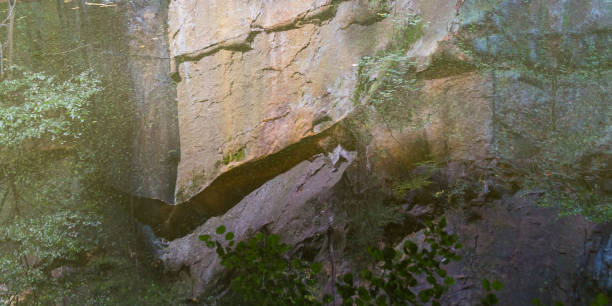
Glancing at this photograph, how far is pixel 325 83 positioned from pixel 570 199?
6.94 feet

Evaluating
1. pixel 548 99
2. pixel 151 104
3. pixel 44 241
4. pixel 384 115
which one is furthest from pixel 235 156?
pixel 548 99

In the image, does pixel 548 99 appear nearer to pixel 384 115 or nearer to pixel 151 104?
pixel 384 115

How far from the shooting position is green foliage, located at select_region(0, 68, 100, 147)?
14.1ft

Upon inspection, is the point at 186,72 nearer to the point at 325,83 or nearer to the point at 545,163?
the point at 325,83

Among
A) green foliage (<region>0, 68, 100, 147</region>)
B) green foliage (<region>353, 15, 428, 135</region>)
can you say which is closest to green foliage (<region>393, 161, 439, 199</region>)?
green foliage (<region>353, 15, 428, 135</region>)

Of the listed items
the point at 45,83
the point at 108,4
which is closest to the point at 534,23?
the point at 108,4

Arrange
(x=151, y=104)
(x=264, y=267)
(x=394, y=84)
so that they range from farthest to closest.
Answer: (x=151, y=104)
(x=394, y=84)
(x=264, y=267)

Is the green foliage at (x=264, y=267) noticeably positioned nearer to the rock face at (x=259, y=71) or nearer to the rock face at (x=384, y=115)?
the rock face at (x=384, y=115)

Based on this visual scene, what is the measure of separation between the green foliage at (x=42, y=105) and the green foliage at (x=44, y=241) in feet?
2.80

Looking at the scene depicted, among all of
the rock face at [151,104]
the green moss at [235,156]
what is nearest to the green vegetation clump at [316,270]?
the green moss at [235,156]

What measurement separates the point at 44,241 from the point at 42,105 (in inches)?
54.6

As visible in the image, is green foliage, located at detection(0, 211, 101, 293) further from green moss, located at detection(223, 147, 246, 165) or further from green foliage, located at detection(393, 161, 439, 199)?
green foliage, located at detection(393, 161, 439, 199)

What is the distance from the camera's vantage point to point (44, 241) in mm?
4086

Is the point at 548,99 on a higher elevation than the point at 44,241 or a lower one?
higher
